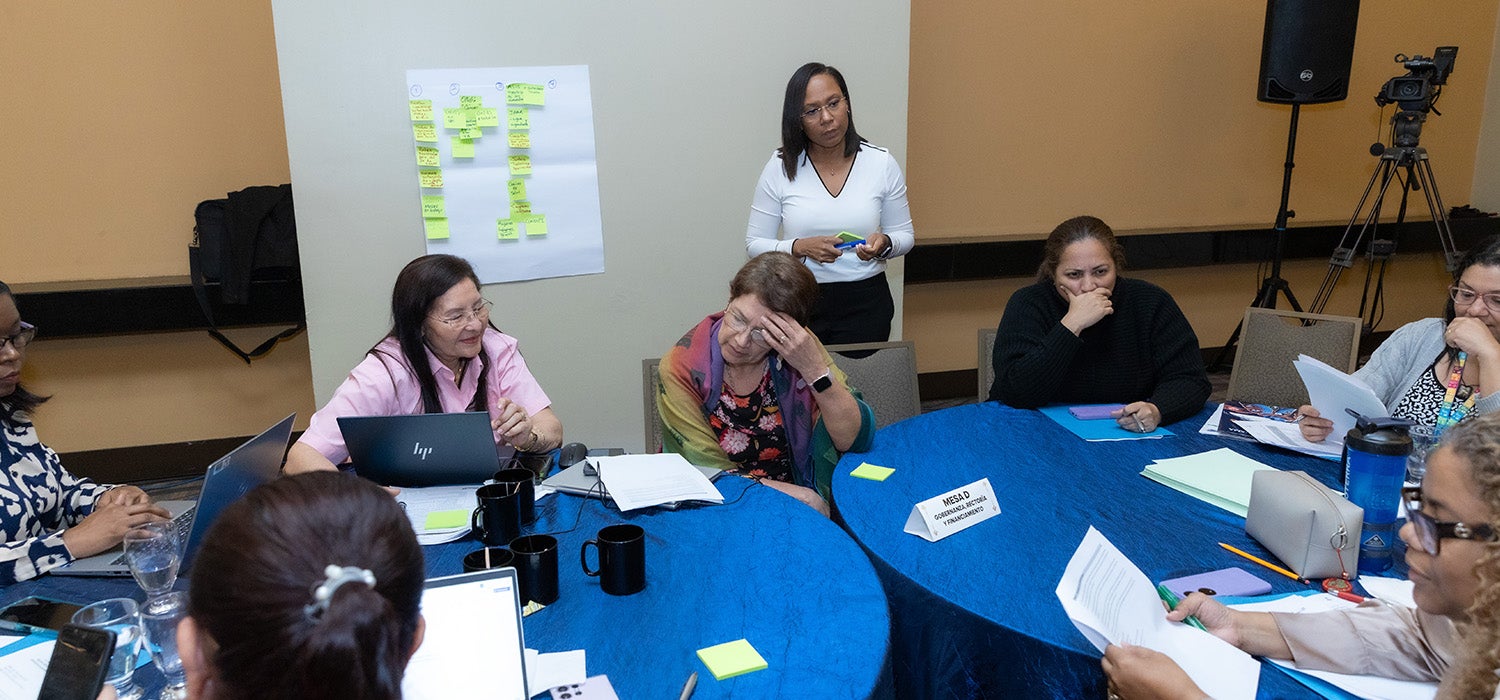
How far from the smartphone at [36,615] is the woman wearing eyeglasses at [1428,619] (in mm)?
1604

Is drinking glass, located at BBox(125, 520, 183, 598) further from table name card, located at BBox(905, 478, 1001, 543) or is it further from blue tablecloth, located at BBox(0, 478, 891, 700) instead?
table name card, located at BBox(905, 478, 1001, 543)

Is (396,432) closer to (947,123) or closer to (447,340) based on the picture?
(447,340)

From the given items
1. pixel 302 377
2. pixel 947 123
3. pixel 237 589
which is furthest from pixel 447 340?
pixel 947 123

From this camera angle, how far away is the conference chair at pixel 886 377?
2.88m

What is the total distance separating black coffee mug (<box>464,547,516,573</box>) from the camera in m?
1.55

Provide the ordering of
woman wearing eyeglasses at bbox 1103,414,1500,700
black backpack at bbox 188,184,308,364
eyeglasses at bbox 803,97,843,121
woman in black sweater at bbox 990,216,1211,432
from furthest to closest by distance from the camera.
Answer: black backpack at bbox 188,184,308,364 < eyeglasses at bbox 803,97,843,121 < woman in black sweater at bbox 990,216,1211,432 < woman wearing eyeglasses at bbox 1103,414,1500,700

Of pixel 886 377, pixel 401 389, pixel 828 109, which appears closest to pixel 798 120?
pixel 828 109

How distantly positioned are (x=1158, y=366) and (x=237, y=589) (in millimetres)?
2465

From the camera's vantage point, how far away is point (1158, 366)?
2.67m

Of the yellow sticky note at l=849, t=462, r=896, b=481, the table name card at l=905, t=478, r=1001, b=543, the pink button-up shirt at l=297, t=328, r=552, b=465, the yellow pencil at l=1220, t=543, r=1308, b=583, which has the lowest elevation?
the yellow pencil at l=1220, t=543, r=1308, b=583

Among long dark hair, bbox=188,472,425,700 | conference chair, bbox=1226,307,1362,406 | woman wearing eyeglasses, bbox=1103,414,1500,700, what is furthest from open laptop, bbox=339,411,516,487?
conference chair, bbox=1226,307,1362,406

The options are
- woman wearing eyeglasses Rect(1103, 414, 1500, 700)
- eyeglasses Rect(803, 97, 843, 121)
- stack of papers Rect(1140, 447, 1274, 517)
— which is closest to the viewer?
woman wearing eyeglasses Rect(1103, 414, 1500, 700)

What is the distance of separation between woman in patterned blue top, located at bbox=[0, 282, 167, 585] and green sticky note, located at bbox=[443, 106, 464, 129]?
1.70 meters

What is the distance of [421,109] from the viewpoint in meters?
3.31
